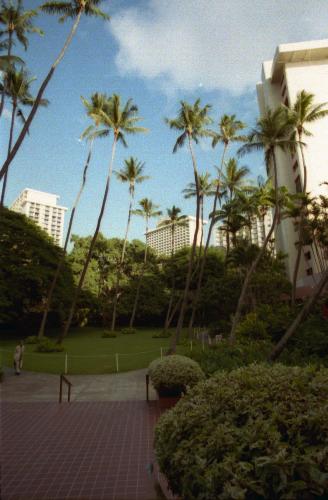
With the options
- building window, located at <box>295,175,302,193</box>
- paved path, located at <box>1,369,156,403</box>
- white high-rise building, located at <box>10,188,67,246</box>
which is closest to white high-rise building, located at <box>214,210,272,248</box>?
building window, located at <box>295,175,302,193</box>

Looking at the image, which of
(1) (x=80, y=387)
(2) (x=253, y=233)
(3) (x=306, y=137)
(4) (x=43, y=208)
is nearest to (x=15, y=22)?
Result: (1) (x=80, y=387)

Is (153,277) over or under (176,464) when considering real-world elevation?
over

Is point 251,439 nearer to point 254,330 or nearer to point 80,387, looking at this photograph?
point 80,387

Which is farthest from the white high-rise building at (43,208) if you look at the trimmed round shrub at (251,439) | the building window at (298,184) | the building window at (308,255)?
the trimmed round shrub at (251,439)

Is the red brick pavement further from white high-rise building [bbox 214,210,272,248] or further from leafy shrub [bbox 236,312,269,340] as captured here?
white high-rise building [bbox 214,210,272,248]

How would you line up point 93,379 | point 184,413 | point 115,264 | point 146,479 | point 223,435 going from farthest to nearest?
point 115,264, point 93,379, point 146,479, point 184,413, point 223,435

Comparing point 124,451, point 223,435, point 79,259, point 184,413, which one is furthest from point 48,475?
point 79,259

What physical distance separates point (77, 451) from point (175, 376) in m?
3.54

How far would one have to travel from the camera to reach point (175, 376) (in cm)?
886

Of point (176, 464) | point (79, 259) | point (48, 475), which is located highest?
point (79, 259)

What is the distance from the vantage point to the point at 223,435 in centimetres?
309

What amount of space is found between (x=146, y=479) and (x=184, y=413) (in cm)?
221

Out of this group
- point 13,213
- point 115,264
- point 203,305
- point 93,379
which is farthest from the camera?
point 115,264

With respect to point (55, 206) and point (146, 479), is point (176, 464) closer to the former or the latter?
point (146, 479)
